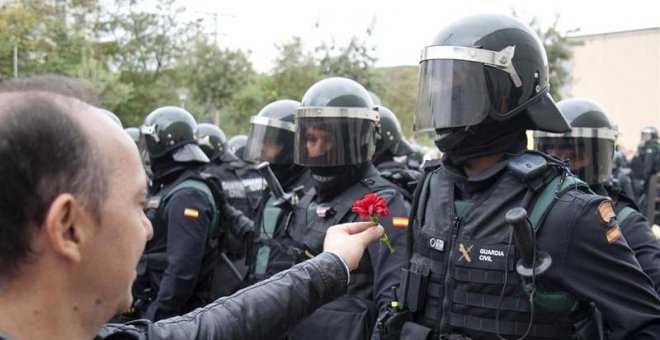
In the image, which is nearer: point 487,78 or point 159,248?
point 487,78

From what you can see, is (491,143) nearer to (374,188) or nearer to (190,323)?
(374,188)

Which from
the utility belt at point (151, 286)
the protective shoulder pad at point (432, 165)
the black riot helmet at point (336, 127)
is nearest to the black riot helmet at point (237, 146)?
the utility belt at point (151, 286)

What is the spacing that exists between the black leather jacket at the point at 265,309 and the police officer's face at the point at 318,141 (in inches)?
72.5

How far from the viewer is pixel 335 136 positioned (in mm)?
4070

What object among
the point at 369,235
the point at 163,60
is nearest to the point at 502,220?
the point at 369,235

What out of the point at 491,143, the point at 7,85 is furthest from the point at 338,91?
the point at 7,85

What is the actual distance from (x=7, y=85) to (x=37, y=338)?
1.83 feet

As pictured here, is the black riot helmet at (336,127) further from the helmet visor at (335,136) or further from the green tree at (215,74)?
the green tree at (215,74)

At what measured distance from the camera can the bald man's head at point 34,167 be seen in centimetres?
133

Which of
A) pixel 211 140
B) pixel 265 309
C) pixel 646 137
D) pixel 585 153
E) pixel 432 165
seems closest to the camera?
pixel 265 309

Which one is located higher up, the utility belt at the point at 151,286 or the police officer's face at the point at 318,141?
the police officer's face at the point at 318,141

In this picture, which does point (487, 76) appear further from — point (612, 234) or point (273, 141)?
point (273, 141)

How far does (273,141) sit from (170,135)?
0.98 m

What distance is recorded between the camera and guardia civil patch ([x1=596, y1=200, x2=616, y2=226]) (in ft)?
7.51
